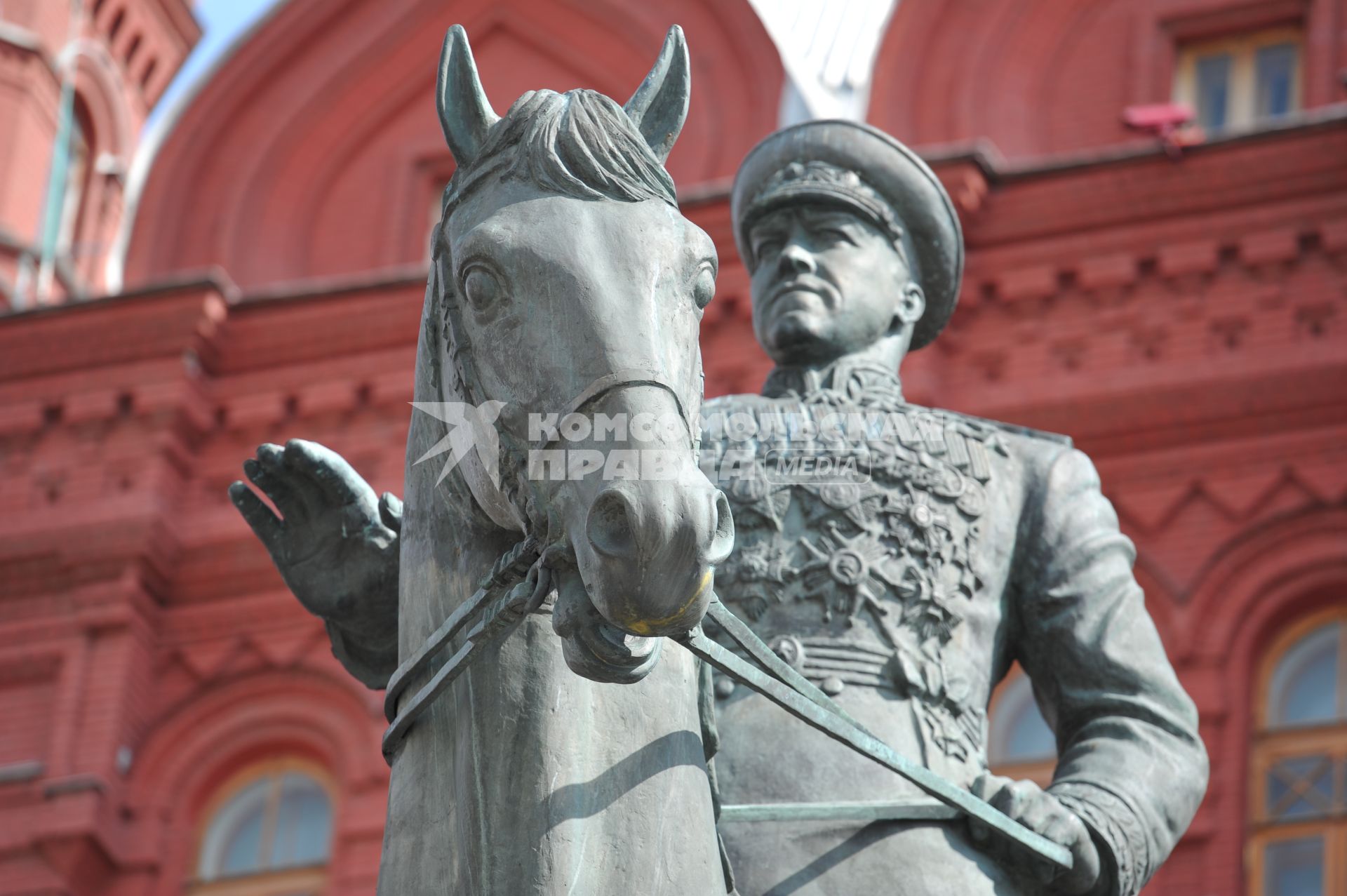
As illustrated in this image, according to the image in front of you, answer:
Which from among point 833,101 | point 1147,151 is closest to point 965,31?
point 1147,151

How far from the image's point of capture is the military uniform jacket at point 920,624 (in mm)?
4000

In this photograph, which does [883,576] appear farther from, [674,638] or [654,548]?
[654,548]

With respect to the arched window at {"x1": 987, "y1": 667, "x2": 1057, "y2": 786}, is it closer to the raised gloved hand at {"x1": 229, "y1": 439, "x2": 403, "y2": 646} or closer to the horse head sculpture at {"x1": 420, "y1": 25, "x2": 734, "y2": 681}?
the raised gloved hand at {"x1": 229, "y1": 439, "x2": 403, "y2": 646}

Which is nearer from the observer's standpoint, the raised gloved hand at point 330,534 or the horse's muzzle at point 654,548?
the horse's muzzle at point 654,548

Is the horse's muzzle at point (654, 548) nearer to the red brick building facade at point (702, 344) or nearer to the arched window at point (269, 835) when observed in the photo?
the red brick building facade at point (702, 344)

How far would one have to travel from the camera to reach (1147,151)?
59.7ft

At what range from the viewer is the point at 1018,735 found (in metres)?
16.8

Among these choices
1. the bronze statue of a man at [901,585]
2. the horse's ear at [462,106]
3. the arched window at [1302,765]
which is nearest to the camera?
the horse's ear at [462,106]

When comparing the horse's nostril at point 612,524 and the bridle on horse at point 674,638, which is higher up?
the bridle on horse at point 674,638

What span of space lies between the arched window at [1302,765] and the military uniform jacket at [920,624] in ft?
38.7

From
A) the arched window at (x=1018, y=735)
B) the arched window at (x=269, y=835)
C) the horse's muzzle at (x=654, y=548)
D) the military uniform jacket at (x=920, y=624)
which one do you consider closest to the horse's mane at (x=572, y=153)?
the horse's muzzle at (x=654, y=548)

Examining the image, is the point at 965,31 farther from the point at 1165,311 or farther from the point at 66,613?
the point at 66,613

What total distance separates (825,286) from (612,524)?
4.98ft

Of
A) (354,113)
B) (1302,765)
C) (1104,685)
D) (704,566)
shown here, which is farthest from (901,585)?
(354,113)
